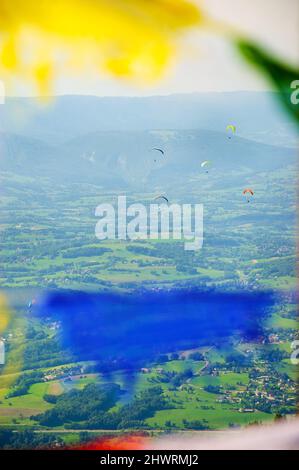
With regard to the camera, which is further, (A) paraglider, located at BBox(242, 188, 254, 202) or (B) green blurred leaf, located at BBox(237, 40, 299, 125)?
(A) paraglider, located at BBox(242, 188, 254, 202)

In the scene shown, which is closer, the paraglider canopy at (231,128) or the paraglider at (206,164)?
the paraglider canopy at (231,128)

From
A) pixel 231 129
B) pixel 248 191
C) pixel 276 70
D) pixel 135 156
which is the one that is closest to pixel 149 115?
pixel 135 156

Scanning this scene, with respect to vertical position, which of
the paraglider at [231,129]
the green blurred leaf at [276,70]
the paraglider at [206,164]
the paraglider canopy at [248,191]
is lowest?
the green blurred leaf at [276,70]

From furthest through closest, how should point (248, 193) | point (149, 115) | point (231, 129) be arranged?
point (248, 193)
point (231, 129)
point (149, 115)

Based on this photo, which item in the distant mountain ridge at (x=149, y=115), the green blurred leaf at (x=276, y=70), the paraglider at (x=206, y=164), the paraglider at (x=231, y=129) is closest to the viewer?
the green blurred leaf at (x=276, y=70)

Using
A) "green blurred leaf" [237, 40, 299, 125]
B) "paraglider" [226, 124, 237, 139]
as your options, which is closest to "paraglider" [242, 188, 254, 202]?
"paraglider" [226, 124, 237, 139]

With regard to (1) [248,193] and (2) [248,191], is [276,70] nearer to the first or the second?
(2) [248,191]

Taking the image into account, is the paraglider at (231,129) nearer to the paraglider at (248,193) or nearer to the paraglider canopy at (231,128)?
the paraglider canopy at (231,128)

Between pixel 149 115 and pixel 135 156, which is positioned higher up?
pixel 149 115

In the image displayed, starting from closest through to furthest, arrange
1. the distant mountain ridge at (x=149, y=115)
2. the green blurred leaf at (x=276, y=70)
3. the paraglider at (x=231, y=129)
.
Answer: the green blurred leaf at (x=276, y=70), the distant mountain ridge at (x=149, y=115), the paraglider at (x=231, y=129)

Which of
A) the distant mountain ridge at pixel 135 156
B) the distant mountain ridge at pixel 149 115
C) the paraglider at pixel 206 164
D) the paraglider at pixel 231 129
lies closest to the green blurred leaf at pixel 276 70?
the distant mountain ridge at pixel 149 115

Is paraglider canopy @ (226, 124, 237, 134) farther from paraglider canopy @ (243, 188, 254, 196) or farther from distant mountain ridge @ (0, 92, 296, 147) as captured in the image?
paraglider canopy @ (243, 188, 254, 196)

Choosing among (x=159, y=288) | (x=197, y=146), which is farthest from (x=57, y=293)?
(x=197, y=146)

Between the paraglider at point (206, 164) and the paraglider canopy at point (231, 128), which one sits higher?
the paraglider canopy at point (231, 128)
